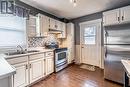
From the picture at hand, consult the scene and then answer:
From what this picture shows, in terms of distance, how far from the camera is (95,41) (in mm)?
4715

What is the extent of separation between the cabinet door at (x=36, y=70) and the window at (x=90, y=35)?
2.70m

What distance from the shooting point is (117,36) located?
280 centimetres

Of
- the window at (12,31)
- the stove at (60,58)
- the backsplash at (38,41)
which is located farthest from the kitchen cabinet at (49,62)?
the window at (12,31)

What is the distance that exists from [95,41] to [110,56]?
1.82 meters

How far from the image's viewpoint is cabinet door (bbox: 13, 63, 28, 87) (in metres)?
2.28

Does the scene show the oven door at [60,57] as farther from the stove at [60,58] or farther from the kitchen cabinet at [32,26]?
the kitchen cabinet at [32,26]

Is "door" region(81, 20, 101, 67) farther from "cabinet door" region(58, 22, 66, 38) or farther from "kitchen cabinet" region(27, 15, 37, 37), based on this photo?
"kitchen cabinet" region(27, 15, 37, 37)

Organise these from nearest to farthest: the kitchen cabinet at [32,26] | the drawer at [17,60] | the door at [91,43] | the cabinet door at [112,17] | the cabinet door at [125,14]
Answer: the drawer at [17,60], the cabinet door at [125,14], the cabinet door at [112,17], the kitchen cabinet at [32,26], the door at [91,43]

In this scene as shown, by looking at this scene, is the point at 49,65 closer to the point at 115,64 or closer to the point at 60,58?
the point at 60,58

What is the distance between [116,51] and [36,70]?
2245mm

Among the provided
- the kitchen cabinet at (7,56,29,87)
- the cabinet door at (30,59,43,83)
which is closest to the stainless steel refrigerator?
the cabinet door at (30,59,43,83)

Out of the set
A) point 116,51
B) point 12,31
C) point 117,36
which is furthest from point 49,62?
point 117,36

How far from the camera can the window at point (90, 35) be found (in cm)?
476

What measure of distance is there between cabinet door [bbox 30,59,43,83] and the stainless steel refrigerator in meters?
1.94
